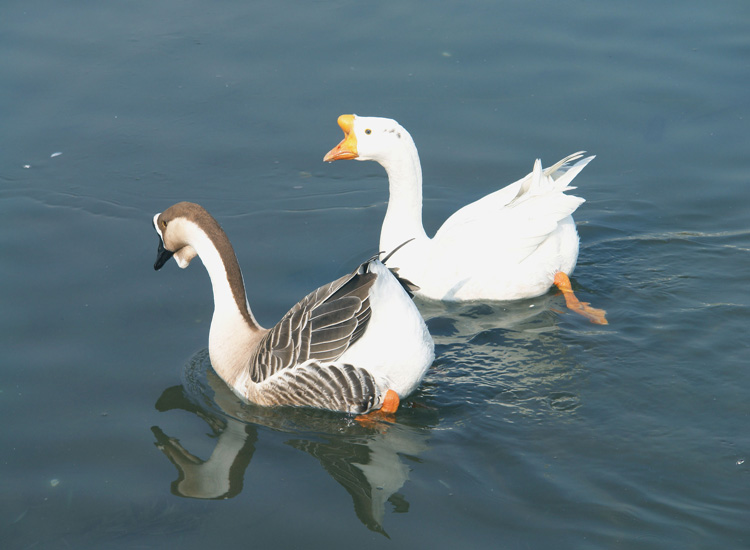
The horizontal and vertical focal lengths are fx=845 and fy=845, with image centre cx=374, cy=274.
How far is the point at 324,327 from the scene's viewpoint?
5426mm

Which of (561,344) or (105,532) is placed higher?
(561,344)

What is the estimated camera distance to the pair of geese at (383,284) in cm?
538

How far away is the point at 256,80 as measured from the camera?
31.4 ft

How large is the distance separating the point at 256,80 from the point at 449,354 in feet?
15.7

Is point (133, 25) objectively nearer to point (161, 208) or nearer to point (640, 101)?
point (161, 208)

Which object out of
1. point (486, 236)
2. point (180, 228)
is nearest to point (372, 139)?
point (486, 236)

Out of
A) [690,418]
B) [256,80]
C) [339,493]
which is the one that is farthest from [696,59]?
[339,493]

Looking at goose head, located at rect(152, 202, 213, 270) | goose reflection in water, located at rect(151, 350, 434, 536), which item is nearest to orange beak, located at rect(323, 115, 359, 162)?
goose head, located at rect(152, 202, 213, 270)

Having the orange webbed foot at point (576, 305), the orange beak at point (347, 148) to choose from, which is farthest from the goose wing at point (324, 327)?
the orange webbed foot at point (576, 305)

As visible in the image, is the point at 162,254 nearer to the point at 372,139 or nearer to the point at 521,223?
the point at 372,139

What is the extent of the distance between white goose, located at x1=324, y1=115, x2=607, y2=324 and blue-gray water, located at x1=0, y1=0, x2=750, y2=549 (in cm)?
21

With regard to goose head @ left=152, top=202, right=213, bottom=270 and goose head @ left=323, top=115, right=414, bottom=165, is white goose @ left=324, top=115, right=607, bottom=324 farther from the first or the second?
goose head @ left=152, top=202, right=213, bottom=270

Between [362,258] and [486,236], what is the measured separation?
131cm

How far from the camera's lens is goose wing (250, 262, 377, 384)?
17.7 feet
